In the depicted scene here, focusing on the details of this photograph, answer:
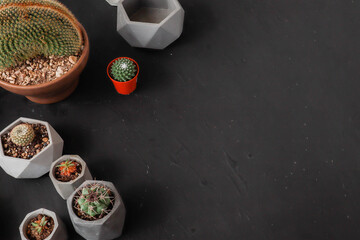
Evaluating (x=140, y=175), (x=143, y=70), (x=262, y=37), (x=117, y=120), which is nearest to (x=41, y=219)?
(x=140, y=175)

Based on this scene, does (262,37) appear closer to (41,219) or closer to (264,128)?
(264,128)

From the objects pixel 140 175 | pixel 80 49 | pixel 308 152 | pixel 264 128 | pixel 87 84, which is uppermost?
pixel 80 49

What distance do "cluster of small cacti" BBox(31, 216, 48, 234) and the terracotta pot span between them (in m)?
0.53

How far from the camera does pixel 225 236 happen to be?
153 cm

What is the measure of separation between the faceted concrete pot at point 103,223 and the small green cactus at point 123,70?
0.53 meters

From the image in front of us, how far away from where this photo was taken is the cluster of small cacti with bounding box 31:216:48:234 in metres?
1.33

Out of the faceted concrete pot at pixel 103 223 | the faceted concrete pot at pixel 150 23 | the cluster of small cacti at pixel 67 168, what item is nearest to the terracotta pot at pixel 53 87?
the faceted concrete pot at pixel 150 23

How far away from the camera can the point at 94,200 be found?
1303mm

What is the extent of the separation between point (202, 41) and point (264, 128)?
0.58 metres

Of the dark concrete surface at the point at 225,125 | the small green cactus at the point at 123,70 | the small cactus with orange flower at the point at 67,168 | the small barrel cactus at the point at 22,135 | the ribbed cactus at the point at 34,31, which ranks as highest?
the ribbed cactus at the point at 34,31

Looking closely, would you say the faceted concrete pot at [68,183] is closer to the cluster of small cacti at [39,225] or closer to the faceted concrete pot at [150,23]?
the cluster of small cacti at [39,225]

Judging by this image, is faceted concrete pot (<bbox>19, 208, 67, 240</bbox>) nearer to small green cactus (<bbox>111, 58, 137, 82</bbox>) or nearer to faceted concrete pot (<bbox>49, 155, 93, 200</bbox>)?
faceted concrete pot (<bbox>49, 155, 93, 200</bbox>)

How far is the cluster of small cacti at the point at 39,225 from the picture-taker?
1333 mm

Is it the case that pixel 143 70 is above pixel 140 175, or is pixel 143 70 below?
above
